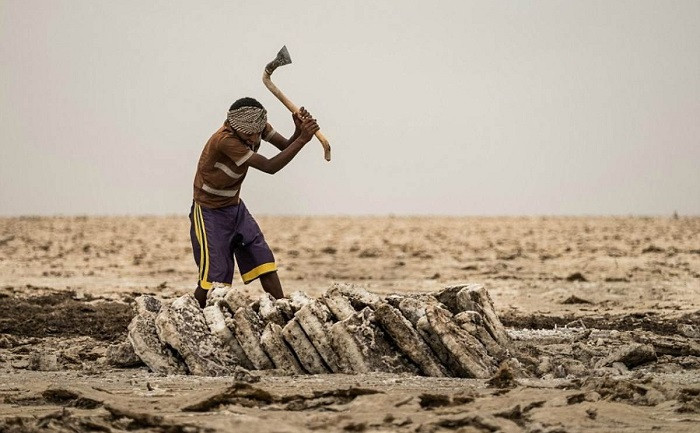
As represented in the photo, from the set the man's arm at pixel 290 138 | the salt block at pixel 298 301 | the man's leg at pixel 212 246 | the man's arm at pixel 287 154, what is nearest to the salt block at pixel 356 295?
the salt block at pixel 298 301

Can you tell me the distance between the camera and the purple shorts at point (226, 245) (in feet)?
24.0

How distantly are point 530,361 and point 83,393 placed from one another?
2.71m

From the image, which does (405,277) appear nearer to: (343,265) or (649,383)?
(343,265)

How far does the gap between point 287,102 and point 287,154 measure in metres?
0.58

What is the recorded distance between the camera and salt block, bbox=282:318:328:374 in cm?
609

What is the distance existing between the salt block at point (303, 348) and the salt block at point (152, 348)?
68 cm

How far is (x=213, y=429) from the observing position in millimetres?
4223

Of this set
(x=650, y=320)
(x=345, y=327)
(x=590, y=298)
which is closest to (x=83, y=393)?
(x=345, y=327)

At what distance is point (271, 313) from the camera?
648 centimetres

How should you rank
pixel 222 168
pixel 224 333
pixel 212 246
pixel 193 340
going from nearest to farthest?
pixel 193 340 → pixel 224 333 → pixel 222 168 → pixel 212 246

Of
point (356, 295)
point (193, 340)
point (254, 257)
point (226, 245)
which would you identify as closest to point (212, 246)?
point (226, 245)

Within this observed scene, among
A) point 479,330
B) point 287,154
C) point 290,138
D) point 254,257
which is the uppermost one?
point 290,138

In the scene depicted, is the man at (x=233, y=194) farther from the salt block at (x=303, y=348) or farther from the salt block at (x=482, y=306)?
the salt block at (x=482, y=306)

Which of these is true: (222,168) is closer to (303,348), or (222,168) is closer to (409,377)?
(303,348)
